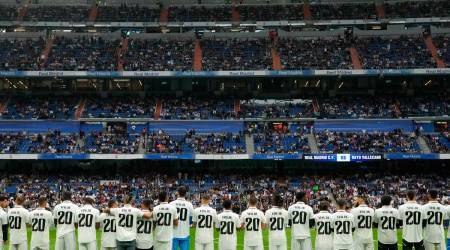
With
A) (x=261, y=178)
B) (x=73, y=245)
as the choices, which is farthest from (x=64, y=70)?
(x=73, y=245)

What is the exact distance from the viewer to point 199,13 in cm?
5675

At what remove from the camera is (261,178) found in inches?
1672

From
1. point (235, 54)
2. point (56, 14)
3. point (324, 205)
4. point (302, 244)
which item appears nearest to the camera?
point (324, 205)

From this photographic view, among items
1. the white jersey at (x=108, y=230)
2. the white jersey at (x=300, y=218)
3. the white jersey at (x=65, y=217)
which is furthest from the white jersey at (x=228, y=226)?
the white jersey at (x=65, y=217)

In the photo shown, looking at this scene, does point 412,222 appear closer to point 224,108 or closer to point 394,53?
point 224,108

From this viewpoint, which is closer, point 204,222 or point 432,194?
point 432,194

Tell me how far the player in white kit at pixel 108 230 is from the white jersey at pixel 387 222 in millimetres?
6167

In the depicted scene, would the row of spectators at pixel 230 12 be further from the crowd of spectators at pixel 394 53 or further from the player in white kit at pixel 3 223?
the player in white kit at pixel 3 223

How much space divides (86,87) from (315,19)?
77.7 feet

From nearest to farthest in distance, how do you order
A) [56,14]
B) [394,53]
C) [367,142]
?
[367,142] → [394,53] → [56,14]

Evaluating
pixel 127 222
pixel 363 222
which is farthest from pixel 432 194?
pixel 127 222

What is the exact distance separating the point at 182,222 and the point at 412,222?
5396 millimetres

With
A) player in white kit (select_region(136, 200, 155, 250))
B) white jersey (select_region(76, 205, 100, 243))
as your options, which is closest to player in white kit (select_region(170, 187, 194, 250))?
player in white kit (select_region(136, 200, 155, 250))

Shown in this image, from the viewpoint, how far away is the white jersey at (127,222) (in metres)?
12.7
